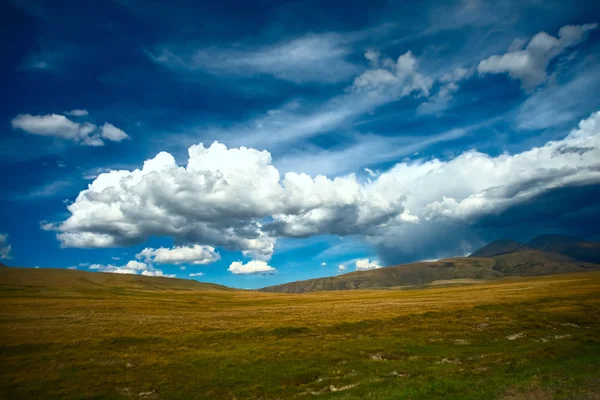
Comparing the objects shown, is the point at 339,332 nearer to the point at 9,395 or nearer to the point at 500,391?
the point at 500,391

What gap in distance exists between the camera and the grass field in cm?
2319

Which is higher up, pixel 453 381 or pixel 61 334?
pixel 61 334

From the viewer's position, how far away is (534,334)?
40250mm

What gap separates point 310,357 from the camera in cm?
3316

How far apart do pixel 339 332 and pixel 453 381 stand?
2389 centimetres

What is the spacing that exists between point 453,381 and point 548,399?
23.4ft

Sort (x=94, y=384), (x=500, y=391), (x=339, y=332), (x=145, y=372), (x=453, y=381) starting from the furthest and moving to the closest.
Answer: (x=339, y=332)
(x=145, y=372)
(x=94, y=384)
(x=453, y=381)
(x=500, y=391)

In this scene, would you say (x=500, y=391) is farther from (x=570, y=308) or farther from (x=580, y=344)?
(x=570, y=308)

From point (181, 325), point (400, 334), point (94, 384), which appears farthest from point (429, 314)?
point (94, 384)

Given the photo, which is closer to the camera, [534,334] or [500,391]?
[500,391]

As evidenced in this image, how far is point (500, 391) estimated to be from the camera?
18.7m

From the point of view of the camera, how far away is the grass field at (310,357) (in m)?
23.2

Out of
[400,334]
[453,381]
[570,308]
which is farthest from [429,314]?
[453,381]

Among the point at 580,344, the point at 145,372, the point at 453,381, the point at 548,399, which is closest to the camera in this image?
the point at 548,399
